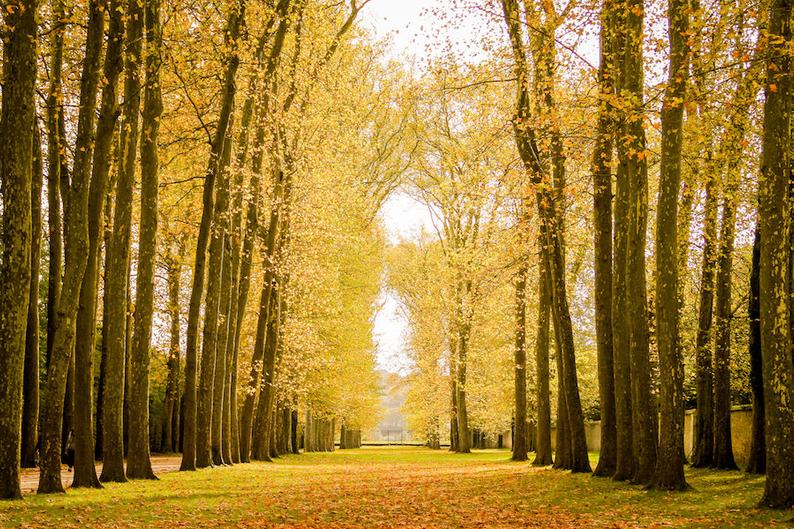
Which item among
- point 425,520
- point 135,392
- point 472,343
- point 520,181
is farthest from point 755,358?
point 472,343

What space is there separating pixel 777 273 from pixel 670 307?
2859 millimetres

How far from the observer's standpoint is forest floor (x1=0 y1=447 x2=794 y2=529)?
31.3 ft

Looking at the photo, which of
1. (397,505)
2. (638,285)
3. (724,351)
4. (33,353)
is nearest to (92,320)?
(33,353)

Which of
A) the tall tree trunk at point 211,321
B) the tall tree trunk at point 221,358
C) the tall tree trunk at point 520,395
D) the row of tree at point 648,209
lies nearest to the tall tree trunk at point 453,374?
the tall tree trunk at point 520,395

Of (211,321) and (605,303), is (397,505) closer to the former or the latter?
(605,303)

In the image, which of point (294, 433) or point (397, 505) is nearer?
point (397, 505)

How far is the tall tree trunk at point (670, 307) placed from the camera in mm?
12547

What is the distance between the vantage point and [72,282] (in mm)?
11938

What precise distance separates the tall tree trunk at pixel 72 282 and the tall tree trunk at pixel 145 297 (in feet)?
8.90

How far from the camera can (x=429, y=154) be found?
36.2 m

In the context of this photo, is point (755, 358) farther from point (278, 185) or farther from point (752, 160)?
point (278, 185)

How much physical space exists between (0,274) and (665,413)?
1012cm

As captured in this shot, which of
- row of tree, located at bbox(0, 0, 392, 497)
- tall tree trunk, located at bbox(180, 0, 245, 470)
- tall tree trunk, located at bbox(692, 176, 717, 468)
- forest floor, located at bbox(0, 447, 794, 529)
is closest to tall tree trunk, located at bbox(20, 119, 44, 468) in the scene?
row of tree, located at bbox(0, 0, 392, 497)

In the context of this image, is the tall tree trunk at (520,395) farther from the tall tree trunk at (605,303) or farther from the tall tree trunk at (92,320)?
the tall tree trunk at (92,320)
